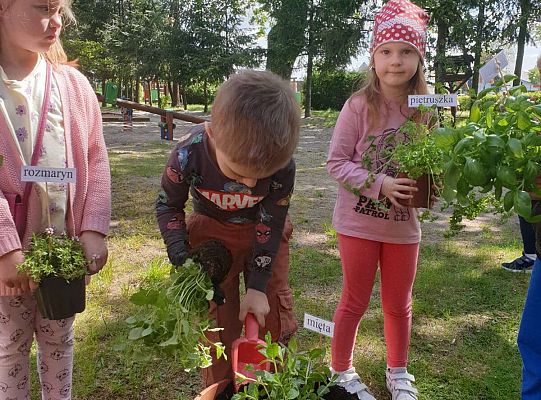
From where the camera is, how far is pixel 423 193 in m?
1.50

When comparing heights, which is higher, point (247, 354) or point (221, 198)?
point (221, 198)

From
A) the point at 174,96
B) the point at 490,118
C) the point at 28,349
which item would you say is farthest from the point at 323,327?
the point at 174,96

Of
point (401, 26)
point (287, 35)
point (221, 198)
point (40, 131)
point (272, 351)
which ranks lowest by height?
point (272, 351)

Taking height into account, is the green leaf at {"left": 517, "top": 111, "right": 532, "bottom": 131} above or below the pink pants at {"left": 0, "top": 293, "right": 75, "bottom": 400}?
above

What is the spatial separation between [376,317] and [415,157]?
57.5 inches

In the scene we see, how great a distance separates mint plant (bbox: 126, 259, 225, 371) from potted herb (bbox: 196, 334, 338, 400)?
0.12 metres

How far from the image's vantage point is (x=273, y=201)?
155 centimetres

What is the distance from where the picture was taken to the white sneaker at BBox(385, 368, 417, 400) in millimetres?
1929

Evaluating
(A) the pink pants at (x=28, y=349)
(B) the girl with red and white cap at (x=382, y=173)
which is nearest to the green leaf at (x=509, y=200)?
(B) the girl with red and white cap at (x=382, y=173)

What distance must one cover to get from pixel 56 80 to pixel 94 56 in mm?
19594

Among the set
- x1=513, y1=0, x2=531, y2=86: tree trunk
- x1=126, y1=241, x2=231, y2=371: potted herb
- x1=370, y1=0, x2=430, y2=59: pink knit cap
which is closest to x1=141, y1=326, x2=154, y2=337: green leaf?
x1=126, y1=241, x2=231, y2=371: potted herb

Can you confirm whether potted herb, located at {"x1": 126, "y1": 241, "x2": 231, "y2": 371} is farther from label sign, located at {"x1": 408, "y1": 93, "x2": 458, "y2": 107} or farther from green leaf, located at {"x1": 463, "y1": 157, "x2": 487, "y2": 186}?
label sign, located at {"x1": 408, "y1": 93, "x2": 458, "y2": 107}

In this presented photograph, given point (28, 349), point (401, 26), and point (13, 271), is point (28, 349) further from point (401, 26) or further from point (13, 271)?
point (401, 26)

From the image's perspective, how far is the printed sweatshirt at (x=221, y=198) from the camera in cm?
149
